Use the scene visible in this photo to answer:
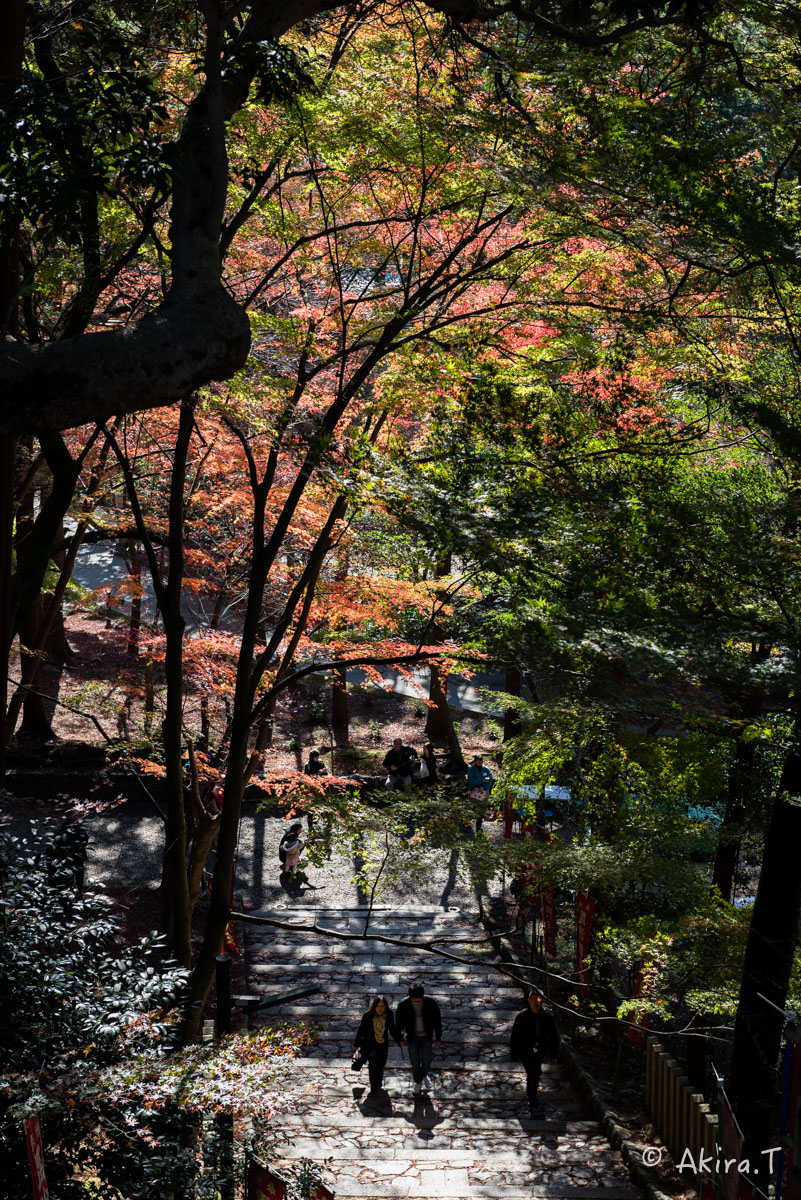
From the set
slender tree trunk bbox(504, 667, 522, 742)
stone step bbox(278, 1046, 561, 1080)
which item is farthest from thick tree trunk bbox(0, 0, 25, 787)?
slender tree trunk bbox(504, 667, 522, 742)

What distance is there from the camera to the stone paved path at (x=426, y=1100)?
841 centimetres

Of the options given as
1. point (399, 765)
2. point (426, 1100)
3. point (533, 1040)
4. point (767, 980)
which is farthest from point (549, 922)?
point (399, 765)

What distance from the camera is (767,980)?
6969 millimetres

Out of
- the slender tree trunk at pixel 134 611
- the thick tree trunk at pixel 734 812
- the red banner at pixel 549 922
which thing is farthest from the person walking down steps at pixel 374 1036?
the slender tree trunk at pixel 134 611

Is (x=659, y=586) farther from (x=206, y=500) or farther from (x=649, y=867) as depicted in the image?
(x=206, y=500)

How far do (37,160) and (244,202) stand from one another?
334 cm

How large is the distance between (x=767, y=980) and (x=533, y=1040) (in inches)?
130

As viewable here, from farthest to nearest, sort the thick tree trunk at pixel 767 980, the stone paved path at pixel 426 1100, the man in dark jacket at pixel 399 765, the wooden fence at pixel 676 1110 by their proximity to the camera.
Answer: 1. the man in dark jacket at pixel 399 765
2. the stone paved path at pixel 426 1100
3. the wooden fence at pixel 676 1110
4. the thick tree trunk at pixel 767 980

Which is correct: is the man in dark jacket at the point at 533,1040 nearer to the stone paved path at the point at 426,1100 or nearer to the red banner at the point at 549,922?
the stone paved path at the point at 426,1100

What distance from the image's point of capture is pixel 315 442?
789 centimetres

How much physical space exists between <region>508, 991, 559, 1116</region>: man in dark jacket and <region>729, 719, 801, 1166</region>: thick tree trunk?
9.19 feet

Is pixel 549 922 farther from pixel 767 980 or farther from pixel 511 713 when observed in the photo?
pixel 511 713

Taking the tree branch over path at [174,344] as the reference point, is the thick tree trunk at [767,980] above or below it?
below

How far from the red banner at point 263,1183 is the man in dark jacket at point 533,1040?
4533mm
